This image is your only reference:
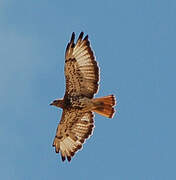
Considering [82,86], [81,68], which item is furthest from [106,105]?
[81,68]

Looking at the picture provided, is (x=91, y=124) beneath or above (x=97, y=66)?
beneath

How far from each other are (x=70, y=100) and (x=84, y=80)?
649mm

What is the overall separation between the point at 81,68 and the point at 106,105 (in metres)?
1.30

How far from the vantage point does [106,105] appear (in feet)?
54.8

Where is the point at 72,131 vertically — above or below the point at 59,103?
below

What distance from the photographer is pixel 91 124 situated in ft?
59.1

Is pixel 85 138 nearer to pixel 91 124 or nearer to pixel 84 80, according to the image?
pixel 91 124

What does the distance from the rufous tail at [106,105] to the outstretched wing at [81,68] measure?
461mm

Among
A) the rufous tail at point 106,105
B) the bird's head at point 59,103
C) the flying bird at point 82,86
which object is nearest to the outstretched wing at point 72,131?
the flying bird at point 82,86

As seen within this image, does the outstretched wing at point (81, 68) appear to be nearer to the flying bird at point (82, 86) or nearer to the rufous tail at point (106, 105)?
the flying bird at point (82, 86)

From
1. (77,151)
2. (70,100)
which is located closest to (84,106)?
(70,100)

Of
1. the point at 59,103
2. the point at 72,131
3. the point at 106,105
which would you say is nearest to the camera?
the point at 106,105

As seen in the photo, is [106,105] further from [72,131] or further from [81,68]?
[72,131]

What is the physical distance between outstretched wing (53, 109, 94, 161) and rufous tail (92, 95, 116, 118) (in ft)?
3.23
